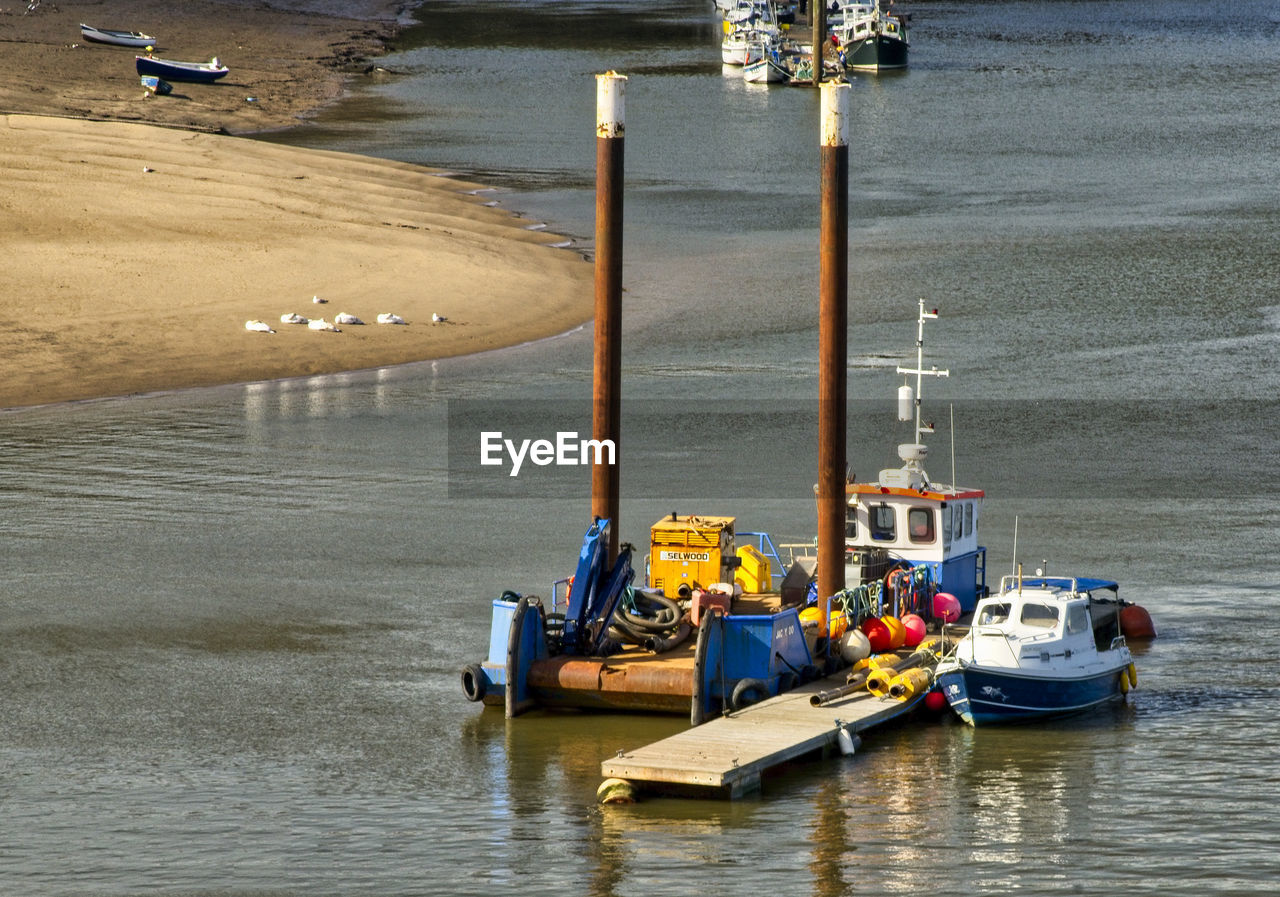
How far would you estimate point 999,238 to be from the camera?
66.6 metres

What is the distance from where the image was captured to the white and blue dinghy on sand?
2505cm

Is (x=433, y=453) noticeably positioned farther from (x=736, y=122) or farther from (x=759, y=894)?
(x=736, y=122)

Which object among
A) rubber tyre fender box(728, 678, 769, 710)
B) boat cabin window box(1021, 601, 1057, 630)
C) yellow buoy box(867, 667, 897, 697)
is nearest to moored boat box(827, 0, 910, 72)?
boat cabin window box(1021, 601, 1057, 630)

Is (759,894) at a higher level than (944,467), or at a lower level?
lower

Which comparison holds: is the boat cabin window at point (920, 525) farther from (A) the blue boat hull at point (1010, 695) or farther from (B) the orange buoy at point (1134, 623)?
(B) the orange buoy at point (1134, 623)

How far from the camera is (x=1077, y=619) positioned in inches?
1024

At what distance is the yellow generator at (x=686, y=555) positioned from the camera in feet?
88.7

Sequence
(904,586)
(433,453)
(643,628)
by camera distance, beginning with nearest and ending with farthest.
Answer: (643,628) → (904,586) → (433,453)

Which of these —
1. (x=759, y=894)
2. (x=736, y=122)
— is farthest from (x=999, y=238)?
(x=759, y=894)

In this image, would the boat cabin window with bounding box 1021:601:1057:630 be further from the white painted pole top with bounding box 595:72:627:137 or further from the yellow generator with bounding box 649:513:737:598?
the white painted pole top with bounding box 595:72:627:137

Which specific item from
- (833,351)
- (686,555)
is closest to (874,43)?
(833,351)

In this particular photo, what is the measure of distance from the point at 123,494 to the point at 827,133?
17546 mm

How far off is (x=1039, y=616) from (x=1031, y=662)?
2.92 ft

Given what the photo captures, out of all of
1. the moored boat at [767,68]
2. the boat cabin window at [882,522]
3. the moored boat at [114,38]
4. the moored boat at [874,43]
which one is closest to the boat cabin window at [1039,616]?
the boat cabin window at [882,522]
